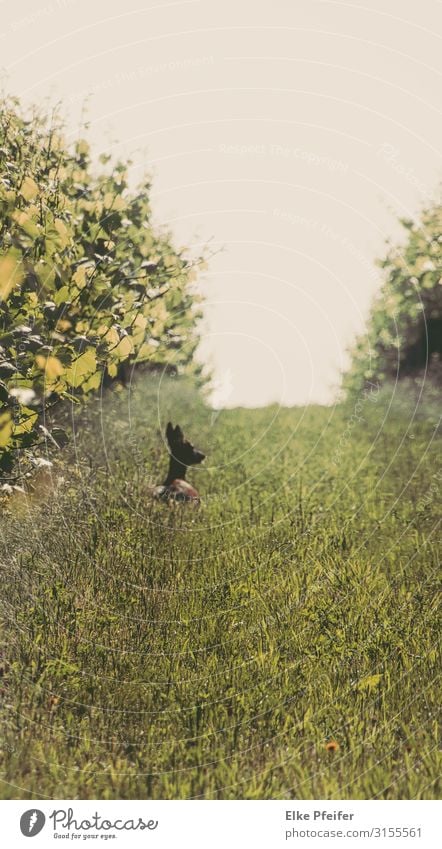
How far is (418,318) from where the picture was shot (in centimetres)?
1797

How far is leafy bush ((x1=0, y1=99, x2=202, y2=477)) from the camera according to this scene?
17.9 ft

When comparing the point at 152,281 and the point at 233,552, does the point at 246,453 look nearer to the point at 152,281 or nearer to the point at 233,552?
the point at 152,281

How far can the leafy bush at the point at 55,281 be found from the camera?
→ 5.45 metres

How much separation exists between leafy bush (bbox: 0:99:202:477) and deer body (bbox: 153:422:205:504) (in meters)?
1.46

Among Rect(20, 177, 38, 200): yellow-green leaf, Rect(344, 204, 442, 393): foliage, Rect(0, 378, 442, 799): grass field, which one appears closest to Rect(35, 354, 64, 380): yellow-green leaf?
Rect(20, 177, 38, 200): yellow-green leaf

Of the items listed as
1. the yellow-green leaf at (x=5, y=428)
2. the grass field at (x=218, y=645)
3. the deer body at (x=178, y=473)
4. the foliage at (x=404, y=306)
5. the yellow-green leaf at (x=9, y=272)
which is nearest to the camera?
the grass field at (x=218, y=645)

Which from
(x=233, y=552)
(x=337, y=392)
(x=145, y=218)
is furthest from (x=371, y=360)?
(x=233, y=552)

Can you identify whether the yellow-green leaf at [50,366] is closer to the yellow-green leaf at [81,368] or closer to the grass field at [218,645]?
the yellow-green leaf at [81,368]

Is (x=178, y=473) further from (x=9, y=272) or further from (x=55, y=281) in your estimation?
(x=9, y=272)

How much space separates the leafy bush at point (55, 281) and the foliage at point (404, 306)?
521cm

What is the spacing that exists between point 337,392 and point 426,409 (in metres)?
3.33

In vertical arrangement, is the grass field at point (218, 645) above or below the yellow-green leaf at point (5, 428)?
below

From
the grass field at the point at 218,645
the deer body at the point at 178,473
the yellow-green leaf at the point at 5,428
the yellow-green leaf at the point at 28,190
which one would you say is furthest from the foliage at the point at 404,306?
the yellow-green leaf at the point at 5,428

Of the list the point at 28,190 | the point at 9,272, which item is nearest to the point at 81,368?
the point at 9,272
